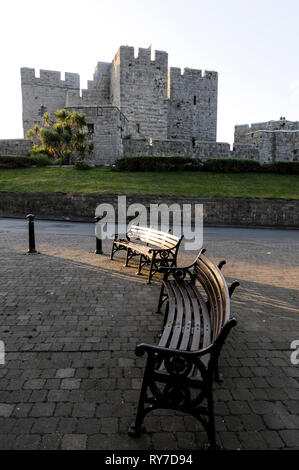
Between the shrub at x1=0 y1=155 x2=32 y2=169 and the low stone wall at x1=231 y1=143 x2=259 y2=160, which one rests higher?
the low stone wall at x1=231 y1=143 x2=259 y2=160

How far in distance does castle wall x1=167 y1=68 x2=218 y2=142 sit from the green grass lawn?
1291 cm

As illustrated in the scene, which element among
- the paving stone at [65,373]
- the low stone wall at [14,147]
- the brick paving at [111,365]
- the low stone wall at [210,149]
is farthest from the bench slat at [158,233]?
the low stone wall at [14,147]

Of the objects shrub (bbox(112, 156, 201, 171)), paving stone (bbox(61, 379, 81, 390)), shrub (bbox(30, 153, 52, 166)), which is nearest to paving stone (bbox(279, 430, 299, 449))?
paving stone (bbox(61, 379, 81, 390))

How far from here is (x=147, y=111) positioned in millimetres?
30156

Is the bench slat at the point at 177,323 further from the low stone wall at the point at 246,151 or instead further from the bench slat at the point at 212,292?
the low stone wall at the point at 246,151

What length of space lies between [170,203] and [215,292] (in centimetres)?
1276

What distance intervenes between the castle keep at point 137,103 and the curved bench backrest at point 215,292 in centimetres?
2315

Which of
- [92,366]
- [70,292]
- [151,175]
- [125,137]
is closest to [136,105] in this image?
[125,137]

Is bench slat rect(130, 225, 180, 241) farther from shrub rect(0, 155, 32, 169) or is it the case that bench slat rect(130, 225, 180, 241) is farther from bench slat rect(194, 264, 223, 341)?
shrub rect(0, 155, 32, 169)

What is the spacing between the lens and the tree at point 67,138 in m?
23.8

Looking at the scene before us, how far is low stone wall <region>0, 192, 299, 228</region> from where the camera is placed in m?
15.3

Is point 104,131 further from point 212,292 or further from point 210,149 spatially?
point 212,292

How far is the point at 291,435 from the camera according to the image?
2455mm

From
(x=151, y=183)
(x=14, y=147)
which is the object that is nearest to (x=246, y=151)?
(x=151, y=183)
